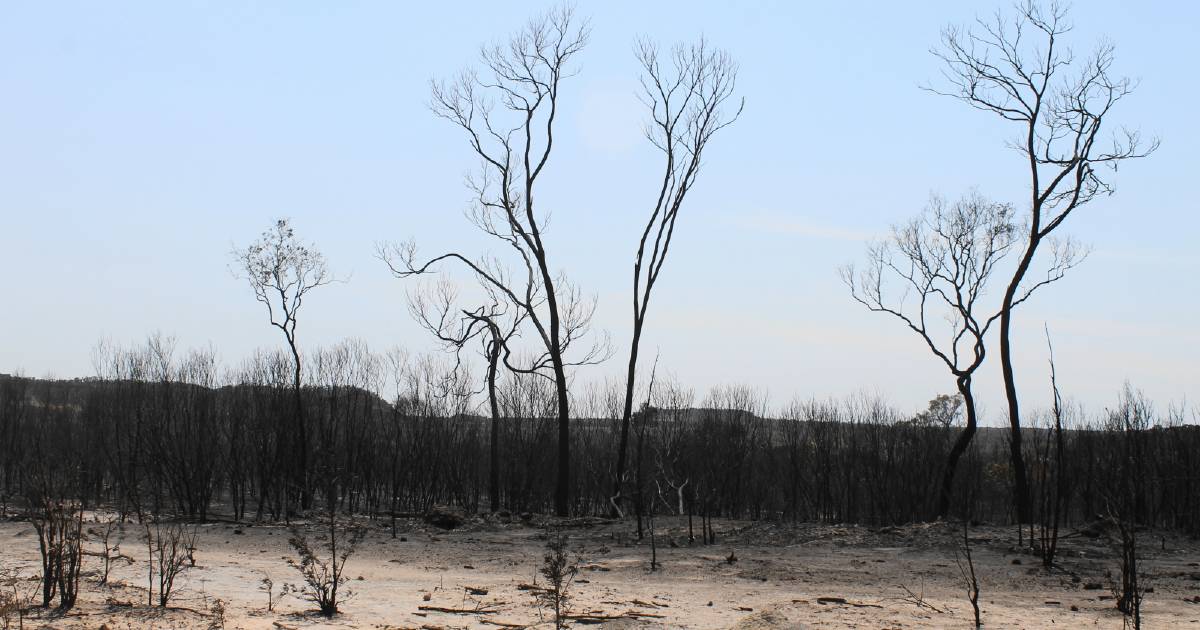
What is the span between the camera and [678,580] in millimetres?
12891

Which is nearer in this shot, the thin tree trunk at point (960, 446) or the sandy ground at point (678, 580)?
the sandy ground at point (678, 580)

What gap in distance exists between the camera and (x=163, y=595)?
9.52m

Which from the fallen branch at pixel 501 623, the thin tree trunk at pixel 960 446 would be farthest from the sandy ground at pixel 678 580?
the thin tree trunk at pixel 960 446

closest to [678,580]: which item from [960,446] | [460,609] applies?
[460,609]

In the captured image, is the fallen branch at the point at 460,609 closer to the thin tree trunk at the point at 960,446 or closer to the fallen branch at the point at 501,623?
the fallen branch at the point at 501,623

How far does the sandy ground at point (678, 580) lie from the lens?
31.3 ft

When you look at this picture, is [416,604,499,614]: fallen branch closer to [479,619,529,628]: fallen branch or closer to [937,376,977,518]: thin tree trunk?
[479,619,529,628]: fallen branch

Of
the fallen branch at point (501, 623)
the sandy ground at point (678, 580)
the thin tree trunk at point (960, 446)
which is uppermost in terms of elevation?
the thin tree trunk at point (960, 446)

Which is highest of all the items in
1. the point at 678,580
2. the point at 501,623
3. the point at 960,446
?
the point at 960,446

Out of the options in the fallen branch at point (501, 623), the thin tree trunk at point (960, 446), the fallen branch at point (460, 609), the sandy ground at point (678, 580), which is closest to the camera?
the fallen branch at point (501, 623)

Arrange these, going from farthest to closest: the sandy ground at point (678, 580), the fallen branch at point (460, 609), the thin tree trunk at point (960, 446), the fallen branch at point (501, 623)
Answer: the thin tree trunk at point (960, 446), the fallen branch at point (460, 609), the sandy ground at point (678, 580), the fallen branch at point (501, 623)

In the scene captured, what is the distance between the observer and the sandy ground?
953 centimetres

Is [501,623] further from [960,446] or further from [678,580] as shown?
[960,446]

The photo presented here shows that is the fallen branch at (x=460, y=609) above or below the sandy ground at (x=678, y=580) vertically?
above
